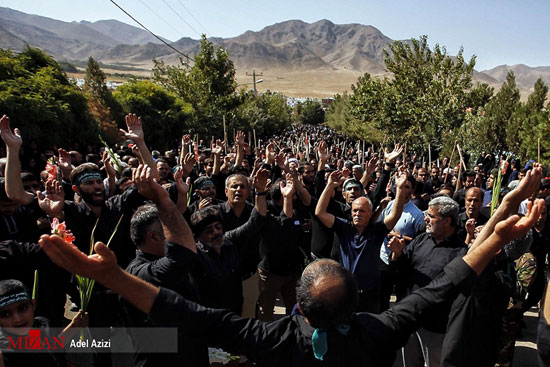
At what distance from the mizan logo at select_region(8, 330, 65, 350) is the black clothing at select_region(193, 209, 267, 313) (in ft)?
3.12

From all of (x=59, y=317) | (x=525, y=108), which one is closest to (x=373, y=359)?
(x=59, y=317)

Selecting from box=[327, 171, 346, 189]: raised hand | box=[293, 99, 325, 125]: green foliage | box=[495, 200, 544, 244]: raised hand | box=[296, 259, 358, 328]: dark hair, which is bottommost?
box=[293, 99, 325, 125]: green foliage

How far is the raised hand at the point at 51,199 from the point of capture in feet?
10.8

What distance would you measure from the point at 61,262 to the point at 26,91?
12230 mm

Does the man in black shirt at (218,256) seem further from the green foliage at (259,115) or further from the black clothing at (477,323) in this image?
the green foliage at (259,115)

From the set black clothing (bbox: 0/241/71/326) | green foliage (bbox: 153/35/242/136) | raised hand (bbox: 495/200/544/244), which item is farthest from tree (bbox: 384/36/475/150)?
black clothing (bbox: 0/241/71/326)

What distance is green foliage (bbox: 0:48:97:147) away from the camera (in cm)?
1085

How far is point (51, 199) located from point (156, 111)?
1929 centimetres

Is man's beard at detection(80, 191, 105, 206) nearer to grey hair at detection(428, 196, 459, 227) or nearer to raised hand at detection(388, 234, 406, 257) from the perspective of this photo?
raised hand at detection(388, 234, 406, 257)

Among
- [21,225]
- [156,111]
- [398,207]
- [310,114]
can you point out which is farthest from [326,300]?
[310,114]

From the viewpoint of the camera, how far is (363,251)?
3.57m

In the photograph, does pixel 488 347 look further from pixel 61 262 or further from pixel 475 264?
pixel 61 262

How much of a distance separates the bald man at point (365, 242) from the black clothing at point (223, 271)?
32.1 inches

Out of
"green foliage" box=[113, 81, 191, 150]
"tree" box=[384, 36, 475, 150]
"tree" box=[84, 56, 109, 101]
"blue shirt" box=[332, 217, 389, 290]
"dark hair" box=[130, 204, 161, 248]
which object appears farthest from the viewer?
"green foliage" box=[113, 81, 191, 150]
